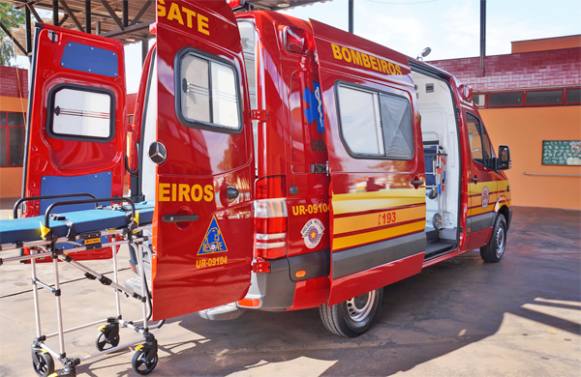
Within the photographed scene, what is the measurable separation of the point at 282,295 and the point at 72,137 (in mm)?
2809

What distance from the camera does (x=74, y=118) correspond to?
15.9 feet

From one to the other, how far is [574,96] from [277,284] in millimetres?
13234

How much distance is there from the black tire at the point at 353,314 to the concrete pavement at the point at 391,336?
11cm

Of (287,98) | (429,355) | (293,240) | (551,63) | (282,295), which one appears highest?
(551,63)

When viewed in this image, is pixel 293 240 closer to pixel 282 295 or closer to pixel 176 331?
A: pixel 282 295

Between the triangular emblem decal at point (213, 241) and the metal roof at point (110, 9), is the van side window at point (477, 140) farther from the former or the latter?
the metal roof at point (110, 9)

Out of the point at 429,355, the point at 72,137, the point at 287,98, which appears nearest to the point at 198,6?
the point at 287,98

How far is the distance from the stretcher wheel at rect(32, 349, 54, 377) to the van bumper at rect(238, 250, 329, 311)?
1251mm

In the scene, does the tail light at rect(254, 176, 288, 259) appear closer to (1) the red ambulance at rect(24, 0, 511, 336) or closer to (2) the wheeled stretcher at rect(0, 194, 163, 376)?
(1) the red ambulance at rect(24, 0, 511, 336)

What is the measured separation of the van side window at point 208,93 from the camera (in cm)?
293

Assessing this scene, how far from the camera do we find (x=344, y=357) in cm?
377

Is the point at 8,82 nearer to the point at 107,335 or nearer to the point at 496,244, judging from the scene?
the point at 107,335

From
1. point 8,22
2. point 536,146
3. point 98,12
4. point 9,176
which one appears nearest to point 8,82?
point 9,176

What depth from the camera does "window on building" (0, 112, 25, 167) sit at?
15.1 m
